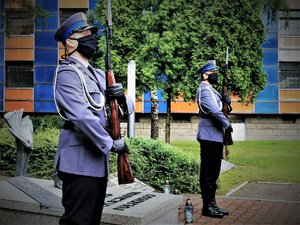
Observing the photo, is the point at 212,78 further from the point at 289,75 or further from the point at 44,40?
the point at 289,75

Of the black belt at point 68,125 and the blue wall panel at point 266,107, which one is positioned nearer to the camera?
the black belt at point 68,125

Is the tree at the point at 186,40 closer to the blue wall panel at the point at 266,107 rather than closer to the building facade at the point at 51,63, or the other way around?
the building facade at the point at 51,63

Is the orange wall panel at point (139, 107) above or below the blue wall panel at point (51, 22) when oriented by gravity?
below

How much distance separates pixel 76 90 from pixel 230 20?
27.5 feet

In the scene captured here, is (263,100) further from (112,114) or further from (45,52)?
(112,114)

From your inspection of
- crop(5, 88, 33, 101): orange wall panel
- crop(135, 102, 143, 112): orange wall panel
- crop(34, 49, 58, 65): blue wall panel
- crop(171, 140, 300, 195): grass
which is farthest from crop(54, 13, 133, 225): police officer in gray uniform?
crop(135, 102, 143, 112): orange wall panel

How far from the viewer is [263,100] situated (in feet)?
46.9

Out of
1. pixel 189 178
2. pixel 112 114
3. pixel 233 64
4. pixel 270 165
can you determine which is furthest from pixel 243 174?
pixel 112 114

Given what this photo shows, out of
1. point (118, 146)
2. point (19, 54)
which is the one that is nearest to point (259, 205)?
point (118, 146)

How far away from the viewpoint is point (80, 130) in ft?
8.15

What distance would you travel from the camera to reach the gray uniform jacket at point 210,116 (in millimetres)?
4730

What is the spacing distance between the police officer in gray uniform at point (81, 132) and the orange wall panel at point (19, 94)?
7.58m

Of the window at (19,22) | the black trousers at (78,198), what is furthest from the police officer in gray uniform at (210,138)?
the window at (19,22)

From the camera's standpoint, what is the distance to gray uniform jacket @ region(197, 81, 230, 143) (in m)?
4.73
